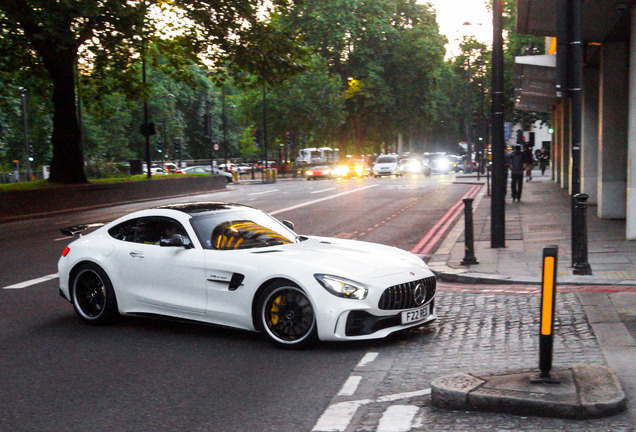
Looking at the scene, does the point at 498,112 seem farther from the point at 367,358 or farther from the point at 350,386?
the point at 350,386

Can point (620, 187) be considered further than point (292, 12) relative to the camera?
No

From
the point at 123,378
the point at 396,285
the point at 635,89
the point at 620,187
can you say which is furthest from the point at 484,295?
the point at 620,187

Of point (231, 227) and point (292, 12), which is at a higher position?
point (292, 12)

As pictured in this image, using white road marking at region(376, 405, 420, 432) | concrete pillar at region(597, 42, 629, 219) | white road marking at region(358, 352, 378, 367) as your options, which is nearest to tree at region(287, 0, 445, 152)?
concrete pillar at region(597, 42, 629, 219)

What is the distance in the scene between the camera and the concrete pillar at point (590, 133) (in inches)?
933

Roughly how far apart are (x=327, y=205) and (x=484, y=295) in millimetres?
16725

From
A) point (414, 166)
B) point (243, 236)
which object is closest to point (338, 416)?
point (243, 236)

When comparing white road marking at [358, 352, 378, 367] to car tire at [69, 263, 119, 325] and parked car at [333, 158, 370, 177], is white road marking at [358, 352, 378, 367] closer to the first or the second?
car tire at [69, 263, 119, 325]

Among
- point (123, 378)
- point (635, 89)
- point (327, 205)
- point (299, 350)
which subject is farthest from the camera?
point (327, 205)

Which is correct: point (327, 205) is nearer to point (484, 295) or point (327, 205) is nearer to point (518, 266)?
point (518, 266)

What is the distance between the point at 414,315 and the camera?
7234 mm

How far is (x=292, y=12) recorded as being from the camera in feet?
214

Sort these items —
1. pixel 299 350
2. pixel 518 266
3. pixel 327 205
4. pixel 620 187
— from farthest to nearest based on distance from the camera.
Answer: pixel 327 205 → pixel 620 187 → pixel 518 266 → pixel 299 350

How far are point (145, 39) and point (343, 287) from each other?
22180 mm
